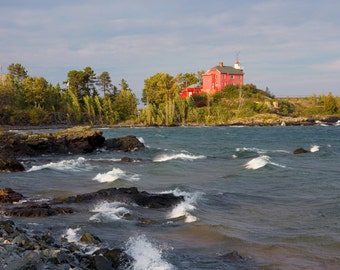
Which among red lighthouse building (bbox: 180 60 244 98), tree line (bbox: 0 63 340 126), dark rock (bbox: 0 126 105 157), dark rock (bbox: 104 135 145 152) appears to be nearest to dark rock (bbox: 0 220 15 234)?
dark rock (bbox: 0 126 105 157)

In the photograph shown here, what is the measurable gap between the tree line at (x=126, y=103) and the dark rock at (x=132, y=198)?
76460 millimetres

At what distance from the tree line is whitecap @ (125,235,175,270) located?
270ft

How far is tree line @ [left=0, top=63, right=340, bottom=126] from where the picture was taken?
95375mm

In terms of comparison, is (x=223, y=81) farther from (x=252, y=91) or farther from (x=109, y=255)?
(x=109, y=255)

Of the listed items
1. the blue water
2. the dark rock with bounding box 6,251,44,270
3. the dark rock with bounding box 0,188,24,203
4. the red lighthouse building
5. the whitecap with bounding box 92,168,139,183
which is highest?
the red lighthouse building

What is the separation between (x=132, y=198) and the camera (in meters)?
17.3

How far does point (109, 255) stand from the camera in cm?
1048

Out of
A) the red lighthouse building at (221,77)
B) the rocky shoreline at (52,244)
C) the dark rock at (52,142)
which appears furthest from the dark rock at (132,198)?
the red lighthouse building at (221,77)

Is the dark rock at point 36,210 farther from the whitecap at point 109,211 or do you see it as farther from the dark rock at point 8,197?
the dark rock at point 8,197

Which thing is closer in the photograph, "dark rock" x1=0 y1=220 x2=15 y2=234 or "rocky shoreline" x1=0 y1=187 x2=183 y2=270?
"rocky shoreline" x1=0 y1=187 x2=183 y2=270

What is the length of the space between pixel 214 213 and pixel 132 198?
136 inches

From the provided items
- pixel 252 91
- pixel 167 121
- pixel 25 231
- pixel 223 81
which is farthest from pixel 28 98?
pixel 25 231

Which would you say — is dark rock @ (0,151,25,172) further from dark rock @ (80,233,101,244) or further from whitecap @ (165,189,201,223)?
dark rock @ (80,233,101,244)

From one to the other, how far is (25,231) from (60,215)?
2.84m
